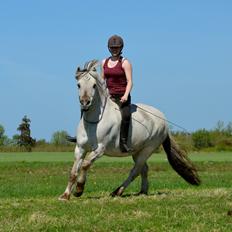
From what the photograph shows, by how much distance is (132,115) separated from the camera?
12.6 meters

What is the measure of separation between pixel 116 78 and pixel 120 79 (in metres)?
0.08

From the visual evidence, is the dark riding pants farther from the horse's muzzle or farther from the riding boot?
the horse's muzzle

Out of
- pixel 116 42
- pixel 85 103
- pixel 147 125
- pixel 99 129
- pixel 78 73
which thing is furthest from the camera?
pixel 147 125

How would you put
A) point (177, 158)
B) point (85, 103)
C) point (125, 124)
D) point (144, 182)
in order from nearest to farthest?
point (85, 103) → point (125, 124) → point (144, 182) → point (177, 158)

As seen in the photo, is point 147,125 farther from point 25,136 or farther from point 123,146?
point 25,136

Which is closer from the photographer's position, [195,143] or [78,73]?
[78,73]

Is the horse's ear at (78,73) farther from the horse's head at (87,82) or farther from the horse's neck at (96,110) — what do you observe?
the horse's neck at (96,110)

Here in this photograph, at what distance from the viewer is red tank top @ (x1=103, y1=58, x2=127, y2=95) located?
1243 cm

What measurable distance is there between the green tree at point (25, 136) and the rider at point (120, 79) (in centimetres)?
5697

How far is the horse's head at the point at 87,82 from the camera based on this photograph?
37.5ft

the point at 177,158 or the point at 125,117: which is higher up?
the point at 125,117

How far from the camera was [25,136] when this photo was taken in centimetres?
7581

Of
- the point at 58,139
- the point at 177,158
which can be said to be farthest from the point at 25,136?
the point at 177,158

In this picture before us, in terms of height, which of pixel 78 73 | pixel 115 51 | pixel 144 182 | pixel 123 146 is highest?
pixel 115 51
